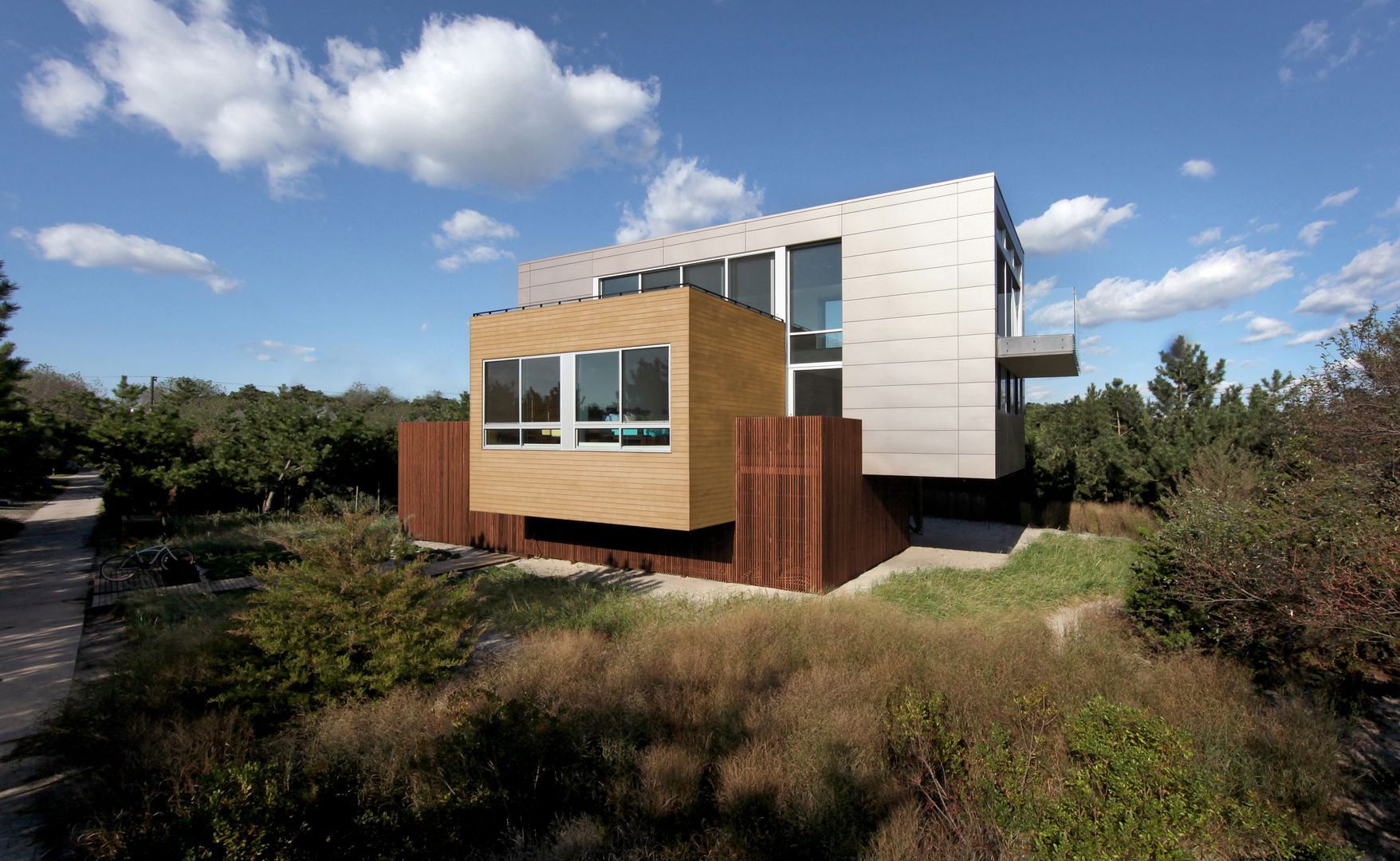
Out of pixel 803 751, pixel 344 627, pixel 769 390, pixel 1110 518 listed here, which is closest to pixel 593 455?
pixel 769 390

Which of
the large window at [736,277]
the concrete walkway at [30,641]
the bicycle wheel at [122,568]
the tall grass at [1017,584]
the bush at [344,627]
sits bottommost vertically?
the tall grass at [1017,584]

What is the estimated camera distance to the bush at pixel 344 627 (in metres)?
5.28

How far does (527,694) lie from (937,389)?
8675 mm

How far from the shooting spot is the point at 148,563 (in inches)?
422

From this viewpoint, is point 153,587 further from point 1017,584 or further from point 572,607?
point 1017,584

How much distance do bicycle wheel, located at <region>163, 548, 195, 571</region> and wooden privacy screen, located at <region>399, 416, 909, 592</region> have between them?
515 centimetres

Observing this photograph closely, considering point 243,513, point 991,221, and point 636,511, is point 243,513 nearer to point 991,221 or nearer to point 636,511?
point 636,511

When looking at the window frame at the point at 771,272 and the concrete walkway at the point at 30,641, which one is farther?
the window frame at the point at 771,272

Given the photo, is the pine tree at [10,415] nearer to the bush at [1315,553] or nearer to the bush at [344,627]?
the bush at [344,627]

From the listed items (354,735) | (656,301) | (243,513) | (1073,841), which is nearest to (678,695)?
(354,735)

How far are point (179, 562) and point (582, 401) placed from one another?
7.66m

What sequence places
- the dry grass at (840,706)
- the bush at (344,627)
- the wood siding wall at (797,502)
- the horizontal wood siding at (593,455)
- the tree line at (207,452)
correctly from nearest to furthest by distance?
the dry grass at (840,706), the bush at (344,627), the horizontal wood siding at (593,455), the wood siding wall at (797,502), the tree line at (207,452)

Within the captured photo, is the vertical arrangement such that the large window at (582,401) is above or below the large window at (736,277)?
below

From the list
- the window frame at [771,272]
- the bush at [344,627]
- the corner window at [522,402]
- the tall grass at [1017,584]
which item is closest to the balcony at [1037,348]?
the tall grass at [1017,584]
